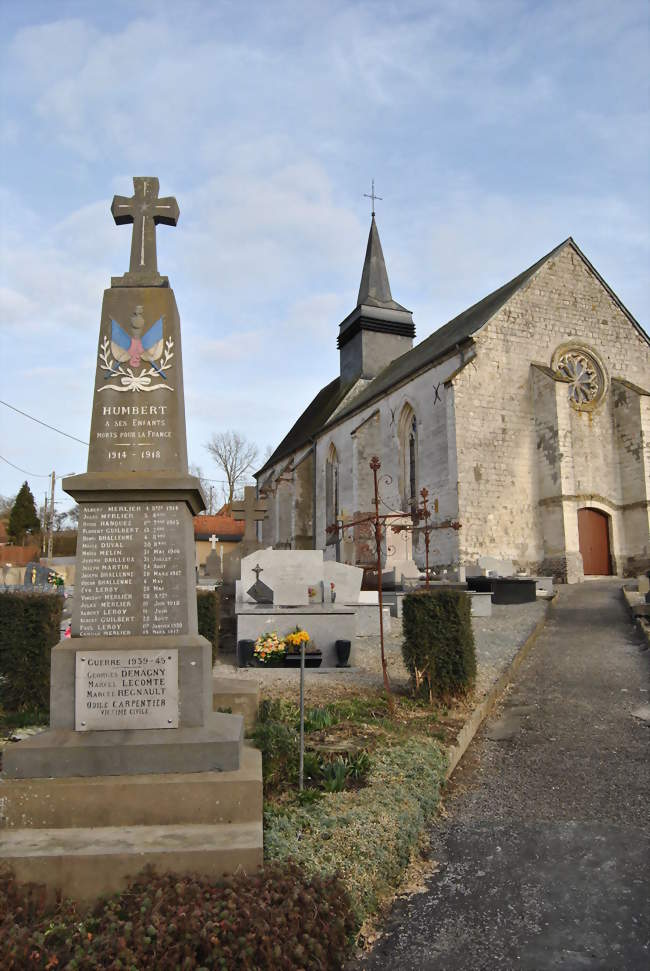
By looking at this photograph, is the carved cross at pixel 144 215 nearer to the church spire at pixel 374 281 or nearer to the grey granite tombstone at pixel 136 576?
the grey granite tombstone at pixel 136 576

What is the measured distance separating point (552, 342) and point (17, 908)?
70.6 feet

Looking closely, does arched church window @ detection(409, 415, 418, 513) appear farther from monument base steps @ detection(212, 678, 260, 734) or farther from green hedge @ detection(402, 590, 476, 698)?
monument base steps @ detection(212, 678, 260, 734)

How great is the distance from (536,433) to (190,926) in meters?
19.6

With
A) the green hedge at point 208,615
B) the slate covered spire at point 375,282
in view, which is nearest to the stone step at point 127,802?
the green hedge at point 208,615

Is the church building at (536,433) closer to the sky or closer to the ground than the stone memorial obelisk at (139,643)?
closer to the sky

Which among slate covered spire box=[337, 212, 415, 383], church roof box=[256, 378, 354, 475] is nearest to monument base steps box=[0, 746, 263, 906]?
church roof box=[256, 378, 354, 475]

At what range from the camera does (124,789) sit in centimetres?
327

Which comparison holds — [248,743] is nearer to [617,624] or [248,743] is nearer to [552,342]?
[617,624]

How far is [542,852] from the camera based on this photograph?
144 inches

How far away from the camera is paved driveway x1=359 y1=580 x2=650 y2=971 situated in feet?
9.13

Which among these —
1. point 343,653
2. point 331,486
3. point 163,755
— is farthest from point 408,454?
point 163,755

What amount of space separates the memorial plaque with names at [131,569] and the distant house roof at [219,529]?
40.2 metres

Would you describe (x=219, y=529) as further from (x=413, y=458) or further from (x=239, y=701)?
(x=239, y=701)

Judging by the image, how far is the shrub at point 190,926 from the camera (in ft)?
7.81
